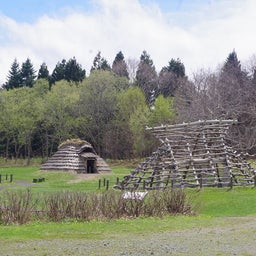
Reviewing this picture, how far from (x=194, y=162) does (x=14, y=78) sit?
59.3m

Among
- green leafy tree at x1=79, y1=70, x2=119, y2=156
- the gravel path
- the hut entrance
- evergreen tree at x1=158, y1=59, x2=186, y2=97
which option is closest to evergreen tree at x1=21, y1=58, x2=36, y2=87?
green leafy tree at x1=79, y1=70, x2=119, y2=156

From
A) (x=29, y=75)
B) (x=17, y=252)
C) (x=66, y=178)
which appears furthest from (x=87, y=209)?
(x=29, y=75)

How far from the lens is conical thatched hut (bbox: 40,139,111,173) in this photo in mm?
44938

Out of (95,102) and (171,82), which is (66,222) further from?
(171,82)

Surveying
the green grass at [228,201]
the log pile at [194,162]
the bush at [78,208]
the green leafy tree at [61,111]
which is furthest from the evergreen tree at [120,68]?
the bush at [78,208]

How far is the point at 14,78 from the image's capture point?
8106 centimetres

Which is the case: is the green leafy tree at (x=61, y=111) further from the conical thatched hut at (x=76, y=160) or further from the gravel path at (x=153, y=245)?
the gravel path at (x=153, y=245)

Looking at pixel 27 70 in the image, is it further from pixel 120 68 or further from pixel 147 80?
pixel 147 80

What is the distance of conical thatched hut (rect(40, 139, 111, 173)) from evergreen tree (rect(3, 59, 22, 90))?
35746 millimetres

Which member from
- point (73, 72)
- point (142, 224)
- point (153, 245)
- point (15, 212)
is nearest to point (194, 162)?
point (142, 224)

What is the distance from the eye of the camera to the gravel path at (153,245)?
1052 cm

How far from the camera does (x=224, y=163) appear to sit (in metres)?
27.7

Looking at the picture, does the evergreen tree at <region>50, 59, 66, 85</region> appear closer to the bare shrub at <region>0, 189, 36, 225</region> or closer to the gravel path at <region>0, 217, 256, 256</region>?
the bare shrub at <region>0, 189, 36, 225</region>

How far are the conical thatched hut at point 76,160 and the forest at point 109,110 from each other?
39.2 ft
